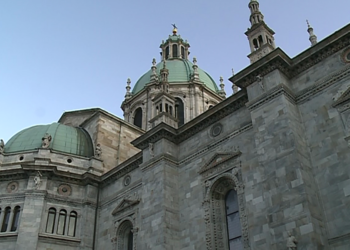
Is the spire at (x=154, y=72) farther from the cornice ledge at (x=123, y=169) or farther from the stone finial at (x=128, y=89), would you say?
the cornice ledge at (x=123, y=169)

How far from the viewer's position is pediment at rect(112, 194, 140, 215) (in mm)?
25127

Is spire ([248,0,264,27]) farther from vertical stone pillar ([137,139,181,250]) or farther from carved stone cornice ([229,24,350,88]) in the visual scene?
vertical stone pillar ([137,139,181,250])

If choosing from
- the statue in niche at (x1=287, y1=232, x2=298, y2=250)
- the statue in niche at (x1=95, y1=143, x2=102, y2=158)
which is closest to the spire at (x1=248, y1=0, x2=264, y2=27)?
the statue in niche at (x1=287, y1=232, x2=298, y2=250)

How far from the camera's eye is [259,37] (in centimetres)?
2170

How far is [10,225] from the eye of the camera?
26109mm

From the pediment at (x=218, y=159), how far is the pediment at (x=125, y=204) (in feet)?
18.6

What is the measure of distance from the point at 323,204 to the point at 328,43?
713 centimetres

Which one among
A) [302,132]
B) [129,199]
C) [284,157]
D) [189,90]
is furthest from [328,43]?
[189,90]

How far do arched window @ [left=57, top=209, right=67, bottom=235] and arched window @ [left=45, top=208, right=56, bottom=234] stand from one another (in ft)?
1.24

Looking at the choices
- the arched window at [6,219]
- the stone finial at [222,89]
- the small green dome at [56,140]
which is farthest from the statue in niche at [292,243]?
the stone finial at [222,89]

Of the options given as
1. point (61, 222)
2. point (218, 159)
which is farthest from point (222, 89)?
point (218, 159)

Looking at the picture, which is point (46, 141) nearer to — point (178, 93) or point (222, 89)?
point (178, 93)

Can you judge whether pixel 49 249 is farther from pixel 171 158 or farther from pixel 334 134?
pixel 334 134

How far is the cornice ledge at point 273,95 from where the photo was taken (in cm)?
1827
